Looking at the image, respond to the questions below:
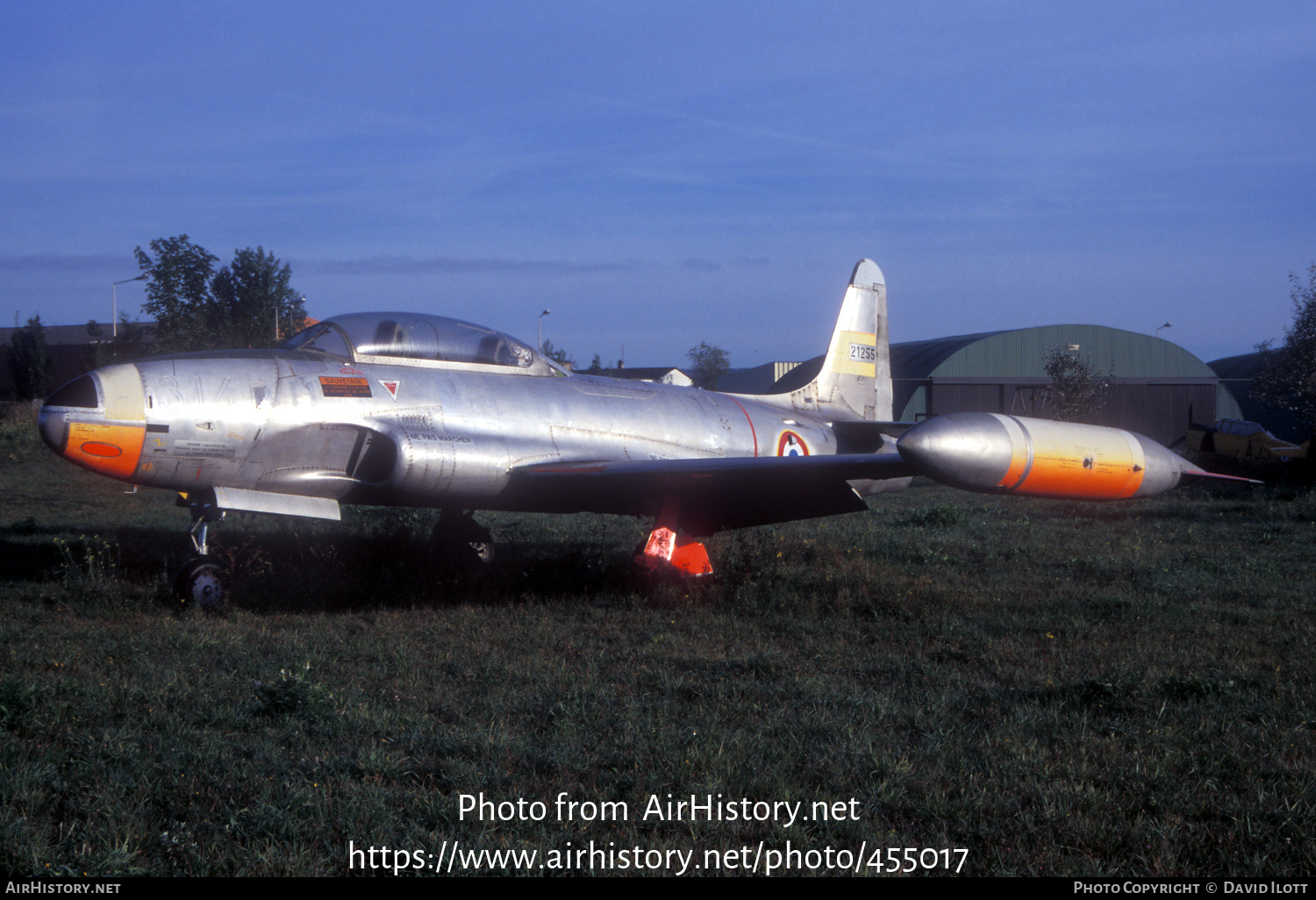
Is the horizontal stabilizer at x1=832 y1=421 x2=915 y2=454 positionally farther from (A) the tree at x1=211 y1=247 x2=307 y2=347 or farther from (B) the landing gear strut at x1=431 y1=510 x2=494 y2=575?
(A) the tree at x1=211 y1=247 x2=307 y2=347

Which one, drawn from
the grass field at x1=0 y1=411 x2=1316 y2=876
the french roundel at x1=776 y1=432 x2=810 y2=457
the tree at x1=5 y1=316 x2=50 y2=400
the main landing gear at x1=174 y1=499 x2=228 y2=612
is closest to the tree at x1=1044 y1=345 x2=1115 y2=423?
the grass field at x1=0 y1=411 x2=1316 y2=876

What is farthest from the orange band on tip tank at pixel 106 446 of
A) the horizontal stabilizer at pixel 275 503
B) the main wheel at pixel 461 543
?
the main wheel at pixel 461 543

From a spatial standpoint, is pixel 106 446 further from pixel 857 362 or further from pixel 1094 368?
pixel 1094 368

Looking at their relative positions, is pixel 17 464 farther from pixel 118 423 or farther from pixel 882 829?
pixel 882 829

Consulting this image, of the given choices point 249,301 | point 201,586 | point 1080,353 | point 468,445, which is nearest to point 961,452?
point 468,445

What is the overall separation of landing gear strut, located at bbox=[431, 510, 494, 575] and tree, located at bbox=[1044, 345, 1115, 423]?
84.8 ft

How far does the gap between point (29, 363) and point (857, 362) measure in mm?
52072

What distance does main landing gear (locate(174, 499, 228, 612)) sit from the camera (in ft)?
24.9

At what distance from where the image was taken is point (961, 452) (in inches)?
251

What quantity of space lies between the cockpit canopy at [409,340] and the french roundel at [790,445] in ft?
11.2

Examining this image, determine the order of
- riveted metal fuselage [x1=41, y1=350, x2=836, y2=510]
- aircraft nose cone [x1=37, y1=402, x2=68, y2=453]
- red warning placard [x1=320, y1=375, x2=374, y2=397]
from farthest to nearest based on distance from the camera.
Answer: red warning placard [x1=320, y1=375, x2=374, y2=397] < riveted metal fuselage [x1=41, y1=350, x2=836, y2=510] < aircraft nose cone [x1=37, y1=402, x2=68, y2=453]

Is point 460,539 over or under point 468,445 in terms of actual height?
under

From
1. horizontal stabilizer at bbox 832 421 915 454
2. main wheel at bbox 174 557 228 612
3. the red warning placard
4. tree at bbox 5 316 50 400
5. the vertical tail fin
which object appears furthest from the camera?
tree at bbox 5 316 50 400

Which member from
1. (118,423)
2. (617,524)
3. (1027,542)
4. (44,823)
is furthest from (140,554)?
(1027,542)
